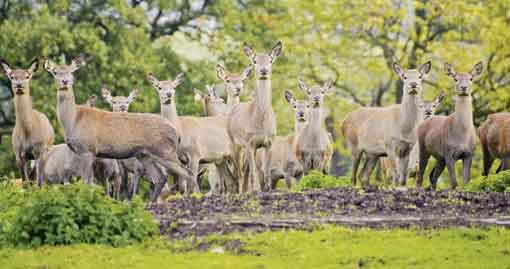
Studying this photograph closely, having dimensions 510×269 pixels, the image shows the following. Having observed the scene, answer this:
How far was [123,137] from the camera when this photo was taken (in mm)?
16062

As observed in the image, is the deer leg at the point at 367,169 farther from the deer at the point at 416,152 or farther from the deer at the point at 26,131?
the deer at the point at 26,131

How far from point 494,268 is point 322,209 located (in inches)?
124

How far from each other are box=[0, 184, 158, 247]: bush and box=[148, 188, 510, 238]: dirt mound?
45 centimetres

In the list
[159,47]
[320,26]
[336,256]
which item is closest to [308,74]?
[320,26]

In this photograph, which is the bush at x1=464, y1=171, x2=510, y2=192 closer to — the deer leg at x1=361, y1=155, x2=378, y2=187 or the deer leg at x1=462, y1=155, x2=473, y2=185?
the deer leg at x1=462, y1=155, x2=473, y2=185

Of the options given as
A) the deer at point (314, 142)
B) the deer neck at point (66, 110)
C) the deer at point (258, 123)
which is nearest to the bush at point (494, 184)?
the deer at point (258, 123)

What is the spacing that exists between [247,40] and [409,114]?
16025 millimetres

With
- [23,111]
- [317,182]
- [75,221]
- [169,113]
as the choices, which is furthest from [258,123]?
[75,221]

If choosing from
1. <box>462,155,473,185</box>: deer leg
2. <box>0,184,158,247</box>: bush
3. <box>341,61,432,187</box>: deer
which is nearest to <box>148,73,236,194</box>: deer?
<box>341,61,432,187</box>: deer

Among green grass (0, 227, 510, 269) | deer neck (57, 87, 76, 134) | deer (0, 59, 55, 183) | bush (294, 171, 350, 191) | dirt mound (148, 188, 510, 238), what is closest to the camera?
green grass (0, 227, 510, 269)

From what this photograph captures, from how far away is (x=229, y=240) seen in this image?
38.2 feet

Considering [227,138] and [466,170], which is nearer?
[466,170]

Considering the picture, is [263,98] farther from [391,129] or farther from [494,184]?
[494,184]

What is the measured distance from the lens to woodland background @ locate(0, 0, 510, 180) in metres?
31.9
